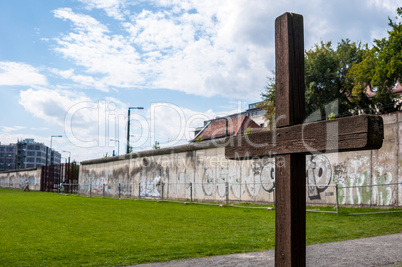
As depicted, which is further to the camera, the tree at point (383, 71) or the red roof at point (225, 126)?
the red roof at point (225, 126)

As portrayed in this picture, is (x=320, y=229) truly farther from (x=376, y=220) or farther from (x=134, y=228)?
(x=134, y=228)

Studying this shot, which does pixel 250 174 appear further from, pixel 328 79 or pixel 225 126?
pixel 225 126

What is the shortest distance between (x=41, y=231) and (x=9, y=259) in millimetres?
3299

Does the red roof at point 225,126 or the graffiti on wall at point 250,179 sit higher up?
the red roof at point 225,126

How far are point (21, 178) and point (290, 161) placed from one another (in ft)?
217

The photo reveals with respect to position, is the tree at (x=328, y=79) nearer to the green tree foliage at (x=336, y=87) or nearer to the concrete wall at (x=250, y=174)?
the green tree foliage at (x=336, y=87)

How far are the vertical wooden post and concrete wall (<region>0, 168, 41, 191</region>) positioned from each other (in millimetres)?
55877

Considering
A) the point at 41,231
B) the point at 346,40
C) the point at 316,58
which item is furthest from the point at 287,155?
the point at 346,40

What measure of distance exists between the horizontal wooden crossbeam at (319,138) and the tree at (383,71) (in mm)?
31023

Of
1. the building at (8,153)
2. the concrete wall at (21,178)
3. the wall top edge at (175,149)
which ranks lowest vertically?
the concrete wall at (21,178)

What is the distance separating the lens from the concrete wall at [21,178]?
55.7 meters

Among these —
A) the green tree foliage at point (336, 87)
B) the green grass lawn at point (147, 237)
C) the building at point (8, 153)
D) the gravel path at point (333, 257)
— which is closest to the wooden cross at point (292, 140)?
the gravel path at point (333, 257)

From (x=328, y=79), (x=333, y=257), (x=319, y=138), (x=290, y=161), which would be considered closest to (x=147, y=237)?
(x=333, y=257)

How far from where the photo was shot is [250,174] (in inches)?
766
